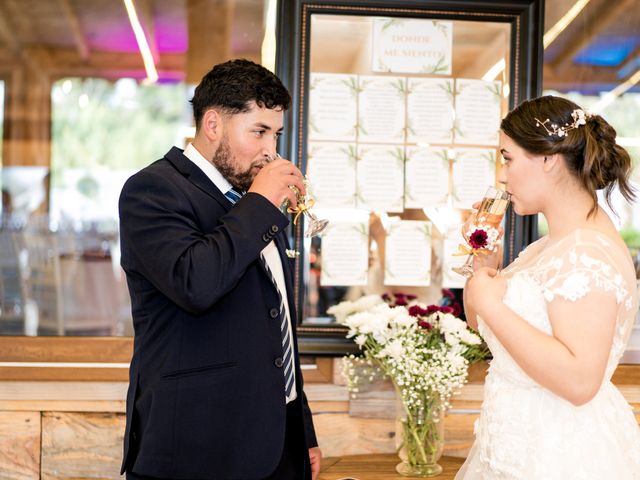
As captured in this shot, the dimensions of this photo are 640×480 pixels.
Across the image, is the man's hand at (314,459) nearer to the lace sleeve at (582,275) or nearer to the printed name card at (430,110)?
the lace sleeve at (582,275)

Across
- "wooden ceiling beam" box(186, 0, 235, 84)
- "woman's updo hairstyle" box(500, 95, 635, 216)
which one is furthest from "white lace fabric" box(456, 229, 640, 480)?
"wooden ceiling beam" box(186, 0, 235, 84)

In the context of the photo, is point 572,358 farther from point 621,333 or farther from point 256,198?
point 256,198

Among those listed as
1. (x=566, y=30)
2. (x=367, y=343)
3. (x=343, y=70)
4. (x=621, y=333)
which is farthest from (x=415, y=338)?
(x=566, y=30)

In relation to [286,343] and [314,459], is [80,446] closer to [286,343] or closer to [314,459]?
[314,459]

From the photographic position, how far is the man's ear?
6.05ft

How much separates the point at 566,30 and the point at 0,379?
2400mm

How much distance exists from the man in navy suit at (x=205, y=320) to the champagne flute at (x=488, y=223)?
1.50 ft

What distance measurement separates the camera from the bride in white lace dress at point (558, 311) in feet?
5.48

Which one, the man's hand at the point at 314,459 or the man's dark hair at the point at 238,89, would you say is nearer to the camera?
the man's dark hair at the point at 238,89

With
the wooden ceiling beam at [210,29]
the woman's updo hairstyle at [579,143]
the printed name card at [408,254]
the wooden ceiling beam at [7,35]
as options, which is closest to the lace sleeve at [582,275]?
the woman's updo hairstyle at [579,143]

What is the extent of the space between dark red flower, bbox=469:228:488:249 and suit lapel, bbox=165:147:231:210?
576 mm

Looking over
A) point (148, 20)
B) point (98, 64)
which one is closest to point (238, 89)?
point (148, 20)

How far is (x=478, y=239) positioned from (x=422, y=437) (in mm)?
879

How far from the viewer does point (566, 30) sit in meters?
3.06
